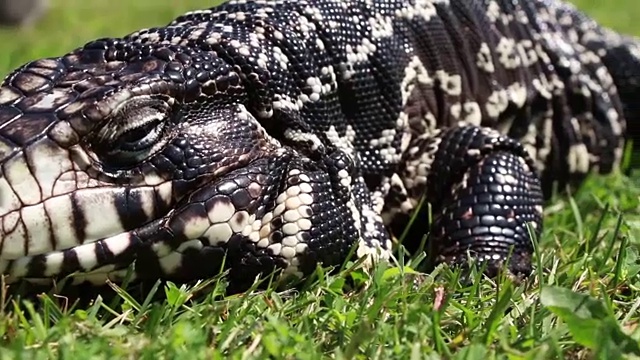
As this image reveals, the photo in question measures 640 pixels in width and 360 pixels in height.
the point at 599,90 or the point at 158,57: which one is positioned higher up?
the point at 158,57

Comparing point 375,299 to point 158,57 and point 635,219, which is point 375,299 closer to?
point 158,57

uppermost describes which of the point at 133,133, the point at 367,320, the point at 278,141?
the point at 133,133

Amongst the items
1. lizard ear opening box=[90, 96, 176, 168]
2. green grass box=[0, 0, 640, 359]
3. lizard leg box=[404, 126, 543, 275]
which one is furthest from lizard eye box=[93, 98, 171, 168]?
lizard leg box=[404, 126, 543, 275]

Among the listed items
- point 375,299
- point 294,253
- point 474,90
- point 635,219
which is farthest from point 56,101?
point 635,219

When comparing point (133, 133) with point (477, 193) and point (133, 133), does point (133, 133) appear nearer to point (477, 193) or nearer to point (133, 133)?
point (133, 133)

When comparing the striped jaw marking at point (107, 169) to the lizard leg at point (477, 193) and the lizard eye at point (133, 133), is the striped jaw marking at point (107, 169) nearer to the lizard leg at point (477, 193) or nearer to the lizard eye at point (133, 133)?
the lizard eye at point (133, 133)

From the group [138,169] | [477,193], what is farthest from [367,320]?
[477,193]
